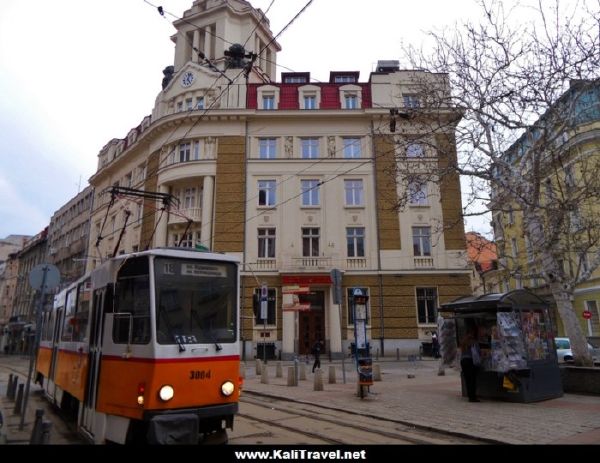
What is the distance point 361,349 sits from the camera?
12.6 metres

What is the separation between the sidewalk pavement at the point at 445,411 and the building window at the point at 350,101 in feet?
73.8

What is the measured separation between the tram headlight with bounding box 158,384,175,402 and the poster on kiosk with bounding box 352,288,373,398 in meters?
6.77

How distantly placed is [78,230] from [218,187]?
1109 inches

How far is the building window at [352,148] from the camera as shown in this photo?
1250 inches

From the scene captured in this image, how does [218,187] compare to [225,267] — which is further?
[218,187]

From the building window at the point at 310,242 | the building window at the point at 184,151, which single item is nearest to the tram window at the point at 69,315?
the building window at the point at 310,242

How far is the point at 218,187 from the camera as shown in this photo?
31.1 m

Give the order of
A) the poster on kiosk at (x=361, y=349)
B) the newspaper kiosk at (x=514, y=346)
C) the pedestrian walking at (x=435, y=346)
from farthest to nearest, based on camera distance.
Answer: the pedestrian walking at (x=435, y=346), the poster on kiosk at (x=361, y=349), the newspaper kiosk at (x=514, y=346)

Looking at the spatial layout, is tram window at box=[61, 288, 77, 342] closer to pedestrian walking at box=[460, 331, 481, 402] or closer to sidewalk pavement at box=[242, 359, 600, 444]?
sidewalk pavement at box=[242, 359, 600, 444]

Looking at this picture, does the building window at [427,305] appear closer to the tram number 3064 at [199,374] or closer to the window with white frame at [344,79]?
the window with white frame at [344,79]

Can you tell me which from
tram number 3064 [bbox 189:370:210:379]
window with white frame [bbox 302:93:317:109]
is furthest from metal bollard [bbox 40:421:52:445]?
window with white frame [bbox 302:93:317:109]

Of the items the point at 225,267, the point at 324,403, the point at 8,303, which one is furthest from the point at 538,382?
the point at 8,303

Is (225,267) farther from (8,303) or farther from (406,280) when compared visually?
(8,303)

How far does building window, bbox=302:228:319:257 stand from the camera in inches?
1187
